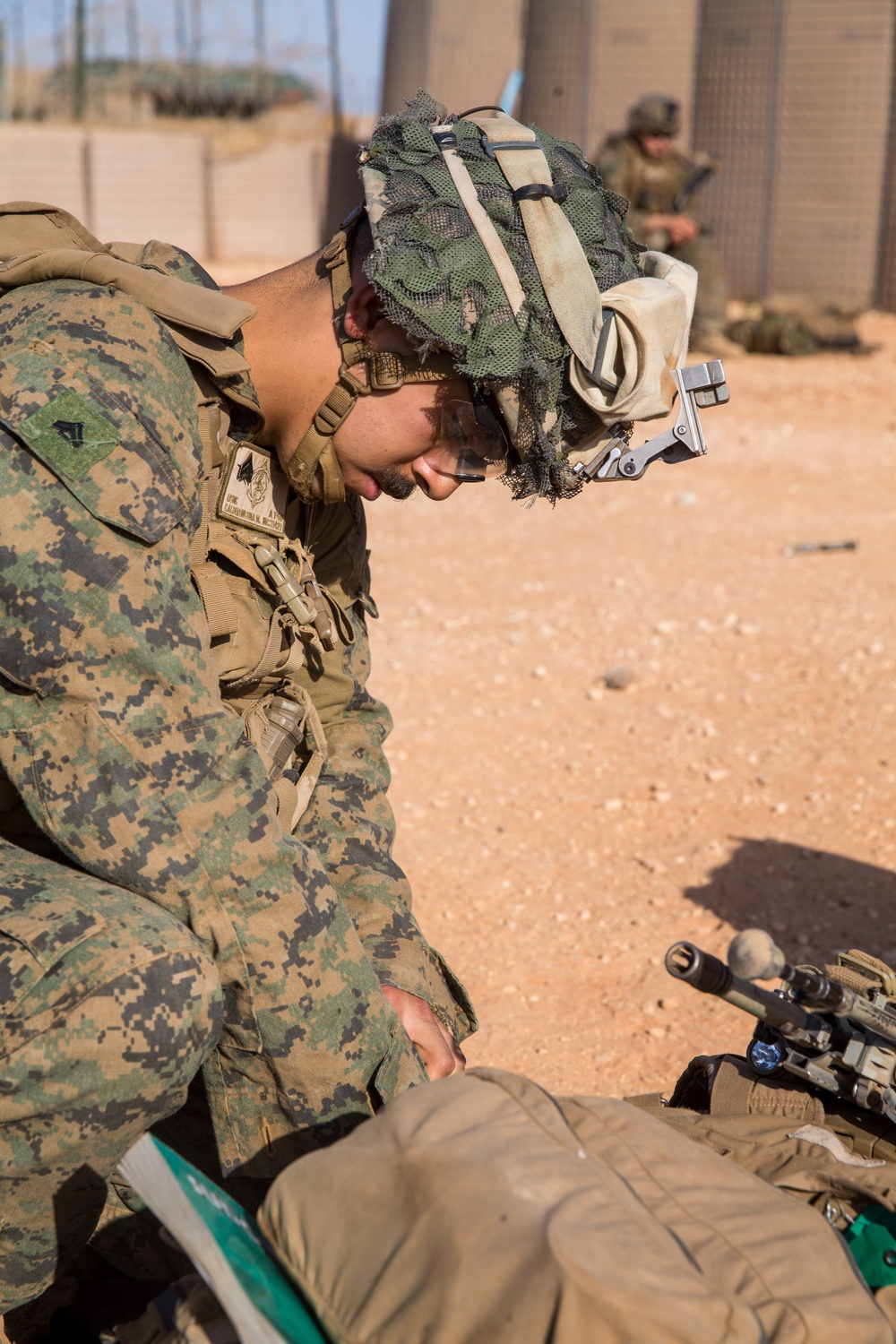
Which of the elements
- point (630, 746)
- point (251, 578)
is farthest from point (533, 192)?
point (630, 746)

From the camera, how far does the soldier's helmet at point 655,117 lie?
40.4 ft

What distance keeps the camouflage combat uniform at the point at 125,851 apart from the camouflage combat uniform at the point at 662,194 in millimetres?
11260

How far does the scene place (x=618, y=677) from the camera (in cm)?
499

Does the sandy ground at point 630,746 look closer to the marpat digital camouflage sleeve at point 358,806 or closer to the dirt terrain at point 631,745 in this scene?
the dirt terrain at point 631,745

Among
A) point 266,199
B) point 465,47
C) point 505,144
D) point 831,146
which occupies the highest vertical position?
point 465,47

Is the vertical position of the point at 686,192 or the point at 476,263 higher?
the point at 686,192

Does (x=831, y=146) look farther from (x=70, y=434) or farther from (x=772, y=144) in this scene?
(x=70, y=434)

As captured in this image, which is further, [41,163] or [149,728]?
[41,163]

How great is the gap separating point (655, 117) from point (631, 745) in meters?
9.56

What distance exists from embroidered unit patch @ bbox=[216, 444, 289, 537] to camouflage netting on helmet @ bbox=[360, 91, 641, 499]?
1.18ft

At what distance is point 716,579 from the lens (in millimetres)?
6152

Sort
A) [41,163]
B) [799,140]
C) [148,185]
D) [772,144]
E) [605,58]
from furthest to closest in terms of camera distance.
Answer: [148,185] < [41,163] < [605,58] < [772,144] < [799,140]

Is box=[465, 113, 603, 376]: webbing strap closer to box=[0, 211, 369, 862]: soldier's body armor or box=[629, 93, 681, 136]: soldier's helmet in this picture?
box=[0, 211, 369, 862]: soldier's body armor

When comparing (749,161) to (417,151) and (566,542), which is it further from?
(417,151)
